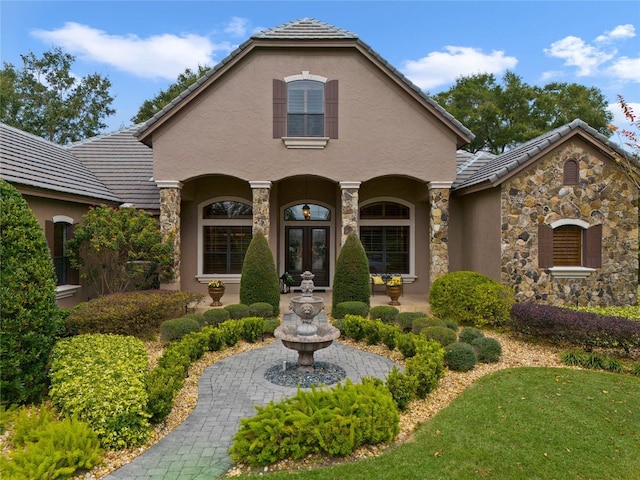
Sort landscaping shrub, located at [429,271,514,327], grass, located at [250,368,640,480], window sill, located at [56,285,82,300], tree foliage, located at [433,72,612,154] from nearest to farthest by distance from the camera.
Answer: grass, located at [250,368,640,480] → landscaping shrub, located at [429,271,514,327] → window sill, located at [56,285,82,300] → tree foliage, located at [433,72,612,154]

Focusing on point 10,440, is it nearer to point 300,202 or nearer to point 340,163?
point 340,163

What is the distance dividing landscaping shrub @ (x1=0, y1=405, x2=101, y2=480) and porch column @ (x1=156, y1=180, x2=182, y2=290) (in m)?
7.52

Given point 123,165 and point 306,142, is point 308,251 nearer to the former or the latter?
point 306,142

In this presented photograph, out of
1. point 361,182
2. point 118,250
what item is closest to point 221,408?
point 118,250

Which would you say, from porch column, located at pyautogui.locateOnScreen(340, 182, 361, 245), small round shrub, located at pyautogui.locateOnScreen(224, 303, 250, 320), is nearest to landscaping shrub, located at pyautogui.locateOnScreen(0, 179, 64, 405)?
small round shrub, located at pyautogui.locateOnScreen(224, 303, 250, 320)

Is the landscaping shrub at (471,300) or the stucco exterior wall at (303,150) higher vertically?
the stucco exterior wall at (303,150)

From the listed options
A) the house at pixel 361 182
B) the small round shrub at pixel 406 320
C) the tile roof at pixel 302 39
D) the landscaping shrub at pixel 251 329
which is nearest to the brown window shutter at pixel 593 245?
the house at pixel 361 182

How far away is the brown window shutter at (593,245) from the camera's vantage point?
10992mm

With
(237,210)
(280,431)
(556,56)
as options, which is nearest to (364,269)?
(237,210)

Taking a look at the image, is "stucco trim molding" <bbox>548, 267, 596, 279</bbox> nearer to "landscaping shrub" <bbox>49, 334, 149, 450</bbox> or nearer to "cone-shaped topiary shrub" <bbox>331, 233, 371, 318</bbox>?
"cone-shaped topiary shrub" <bbox>331, 233, 371, 318</bbox>

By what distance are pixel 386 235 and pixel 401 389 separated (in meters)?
9.65

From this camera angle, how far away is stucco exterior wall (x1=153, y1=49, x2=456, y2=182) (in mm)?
12039

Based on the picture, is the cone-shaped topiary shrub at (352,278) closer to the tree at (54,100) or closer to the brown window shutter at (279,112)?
the brown window shutter at (279,112)

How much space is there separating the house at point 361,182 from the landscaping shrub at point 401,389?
665cm
